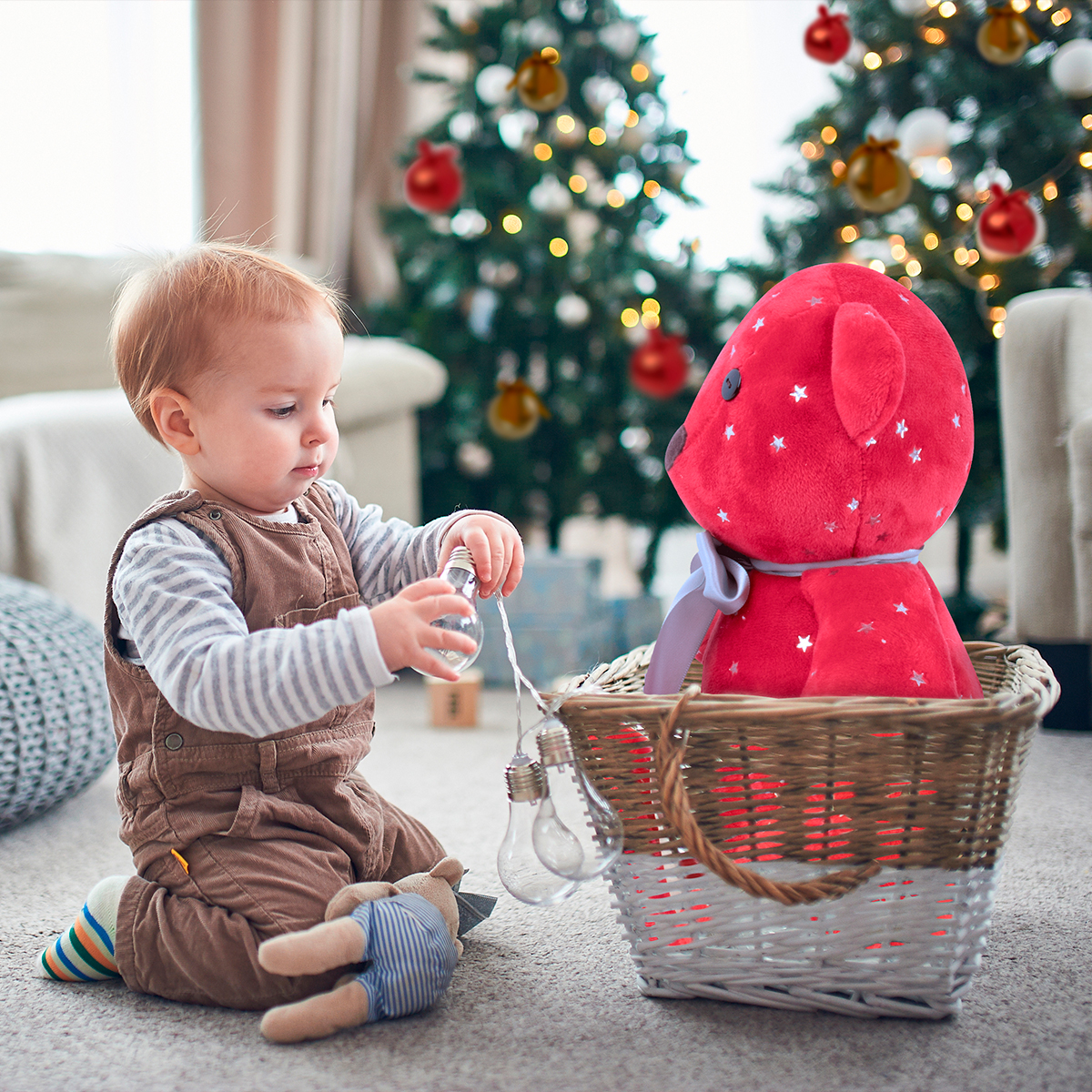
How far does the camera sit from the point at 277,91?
2584 millimetres

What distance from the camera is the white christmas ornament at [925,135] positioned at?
1841 mm

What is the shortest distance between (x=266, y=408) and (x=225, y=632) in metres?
0.18

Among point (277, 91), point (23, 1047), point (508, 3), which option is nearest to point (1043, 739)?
point (23, 1047)

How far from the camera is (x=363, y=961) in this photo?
74 cm

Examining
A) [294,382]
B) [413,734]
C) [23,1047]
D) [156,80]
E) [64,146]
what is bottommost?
[413,734]

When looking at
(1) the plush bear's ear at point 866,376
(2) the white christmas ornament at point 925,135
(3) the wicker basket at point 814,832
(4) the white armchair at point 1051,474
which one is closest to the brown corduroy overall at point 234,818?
(3) the wicker basket at point 814,832

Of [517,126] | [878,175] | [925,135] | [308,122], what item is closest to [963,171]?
[925,135]

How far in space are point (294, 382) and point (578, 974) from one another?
1.63ft

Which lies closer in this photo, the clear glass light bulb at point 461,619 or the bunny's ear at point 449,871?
the clear glass light bulb at point 461,619

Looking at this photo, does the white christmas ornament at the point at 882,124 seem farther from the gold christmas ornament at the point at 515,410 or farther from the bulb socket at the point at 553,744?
the bulb socket at the point at 553,744

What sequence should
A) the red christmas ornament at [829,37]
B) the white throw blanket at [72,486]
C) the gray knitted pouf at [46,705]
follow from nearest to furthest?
1. the gray knitted pouf at [46,705]
2. the white throw blanket at [72,486]
3. the red christmas ornament at [829,37]

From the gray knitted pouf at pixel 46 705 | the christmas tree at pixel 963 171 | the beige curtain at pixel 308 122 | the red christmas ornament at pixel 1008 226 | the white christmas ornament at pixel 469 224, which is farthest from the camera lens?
the beige curtain at pixel 308 122

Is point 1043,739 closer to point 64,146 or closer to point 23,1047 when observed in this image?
point 23,1047

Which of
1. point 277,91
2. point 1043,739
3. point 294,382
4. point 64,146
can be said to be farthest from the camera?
point 277,91
